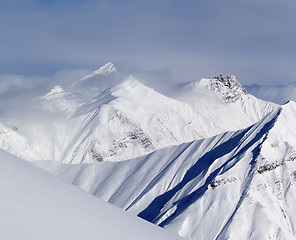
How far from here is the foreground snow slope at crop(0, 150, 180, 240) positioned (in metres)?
13.9

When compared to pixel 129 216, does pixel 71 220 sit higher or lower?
higher

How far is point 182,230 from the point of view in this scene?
197 meters

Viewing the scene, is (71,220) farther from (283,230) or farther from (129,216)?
(283,230)

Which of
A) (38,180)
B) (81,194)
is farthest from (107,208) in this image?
(38,180)

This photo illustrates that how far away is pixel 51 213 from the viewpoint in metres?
15.2

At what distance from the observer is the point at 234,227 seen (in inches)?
7702

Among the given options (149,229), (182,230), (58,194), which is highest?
(58,194)

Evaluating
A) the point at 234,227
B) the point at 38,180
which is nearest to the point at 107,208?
the point at 38,180

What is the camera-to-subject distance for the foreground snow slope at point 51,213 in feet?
45.5

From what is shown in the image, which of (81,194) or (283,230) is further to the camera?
(283,230)

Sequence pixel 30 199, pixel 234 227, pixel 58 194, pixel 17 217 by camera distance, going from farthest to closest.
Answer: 1. pixel 234 227
2. pixel 58 194
3. pixel 30 199
4. pixel 17 217

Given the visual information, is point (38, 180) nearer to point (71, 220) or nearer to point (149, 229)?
point (71, 220)

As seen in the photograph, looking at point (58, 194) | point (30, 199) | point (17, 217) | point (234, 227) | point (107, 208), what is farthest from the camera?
point (234, 227)

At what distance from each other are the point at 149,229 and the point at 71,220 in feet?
12.7
